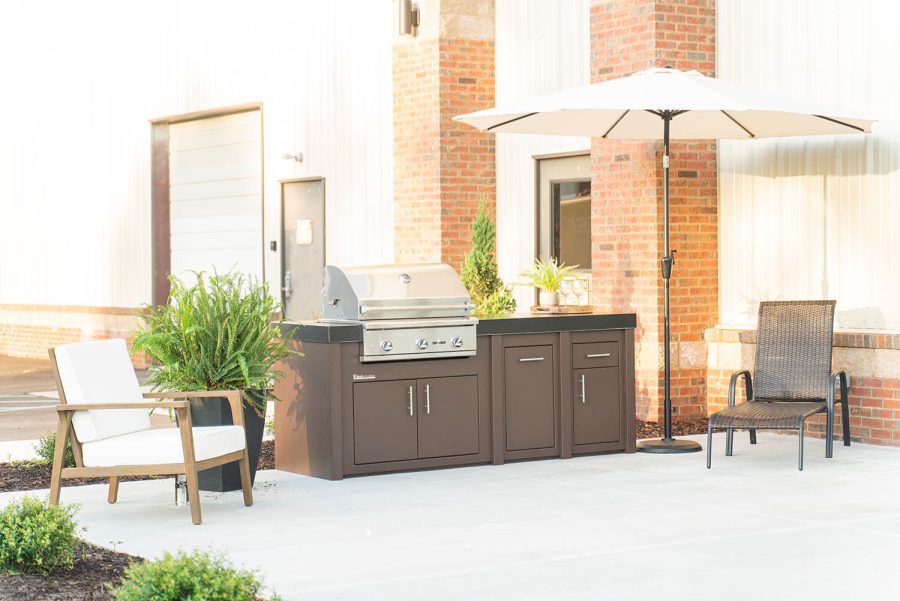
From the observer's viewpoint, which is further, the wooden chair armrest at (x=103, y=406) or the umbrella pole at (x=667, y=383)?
the umbrella pole at (x=667, y=383)

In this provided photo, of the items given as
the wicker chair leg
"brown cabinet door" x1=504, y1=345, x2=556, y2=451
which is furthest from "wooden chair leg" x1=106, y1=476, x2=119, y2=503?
the wicker chair leg

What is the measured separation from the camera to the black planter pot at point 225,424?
330 inches

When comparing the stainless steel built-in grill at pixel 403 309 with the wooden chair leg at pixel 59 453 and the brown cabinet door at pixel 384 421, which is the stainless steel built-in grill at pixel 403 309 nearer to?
the brown cabinet door at pixel 384 421

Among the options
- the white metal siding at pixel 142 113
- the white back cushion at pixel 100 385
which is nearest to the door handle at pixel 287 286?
the white metal siding at pixel 142 113

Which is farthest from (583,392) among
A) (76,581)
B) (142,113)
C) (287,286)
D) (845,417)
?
(142,113)

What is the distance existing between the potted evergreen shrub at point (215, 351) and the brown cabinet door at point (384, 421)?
2.48 feet

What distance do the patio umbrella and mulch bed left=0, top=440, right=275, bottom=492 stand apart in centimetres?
314

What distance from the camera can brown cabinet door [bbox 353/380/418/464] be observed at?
359 inches

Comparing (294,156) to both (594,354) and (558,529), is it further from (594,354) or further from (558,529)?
(558,529)

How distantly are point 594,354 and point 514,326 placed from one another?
0.74 meters

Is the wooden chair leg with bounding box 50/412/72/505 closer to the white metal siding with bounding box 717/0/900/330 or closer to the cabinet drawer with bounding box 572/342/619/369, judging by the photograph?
the cabinet drawer with bounding box 572/342/619/369

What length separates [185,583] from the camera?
4902mm

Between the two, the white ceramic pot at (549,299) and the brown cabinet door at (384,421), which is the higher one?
the white ceramic pot at (549,299)

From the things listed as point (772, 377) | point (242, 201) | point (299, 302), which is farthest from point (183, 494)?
point (242, 201)
